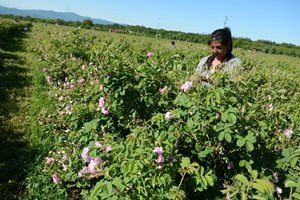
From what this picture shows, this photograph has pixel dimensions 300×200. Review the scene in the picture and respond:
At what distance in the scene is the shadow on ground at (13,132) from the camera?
386 cm

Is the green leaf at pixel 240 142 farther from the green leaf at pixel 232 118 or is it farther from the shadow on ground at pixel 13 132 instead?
the shadow on ground at pixel 13 132

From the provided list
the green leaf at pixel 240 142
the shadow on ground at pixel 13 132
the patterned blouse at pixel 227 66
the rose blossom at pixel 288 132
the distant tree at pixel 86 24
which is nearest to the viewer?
the green leaf at pixel 240 142

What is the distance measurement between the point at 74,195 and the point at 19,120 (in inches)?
100

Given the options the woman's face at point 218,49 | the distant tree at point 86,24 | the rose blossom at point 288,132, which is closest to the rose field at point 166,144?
the rose blossom at point 288,132

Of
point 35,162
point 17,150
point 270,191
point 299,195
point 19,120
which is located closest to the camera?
point 270,191

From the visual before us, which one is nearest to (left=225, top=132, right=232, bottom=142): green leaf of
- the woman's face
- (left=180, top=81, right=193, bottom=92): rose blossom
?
(left=180, top=81, right=193, bottom=92): rose blossom

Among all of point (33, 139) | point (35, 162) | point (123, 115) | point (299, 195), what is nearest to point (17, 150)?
point (33, 139)

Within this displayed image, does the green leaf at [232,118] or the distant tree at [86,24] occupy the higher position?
the green leaf at [232,118]

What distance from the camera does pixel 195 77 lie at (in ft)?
8.68

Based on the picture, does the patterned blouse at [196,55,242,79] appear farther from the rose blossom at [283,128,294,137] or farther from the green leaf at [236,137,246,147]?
the green leaf at [236,137,246,147]

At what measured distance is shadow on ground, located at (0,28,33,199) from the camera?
→ 3856mm

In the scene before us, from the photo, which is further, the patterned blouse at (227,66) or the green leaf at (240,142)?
the patterned blouse at (227,66)

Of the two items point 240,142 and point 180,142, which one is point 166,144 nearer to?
point 180,142

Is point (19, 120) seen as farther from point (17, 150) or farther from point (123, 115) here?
point (123, 115)
